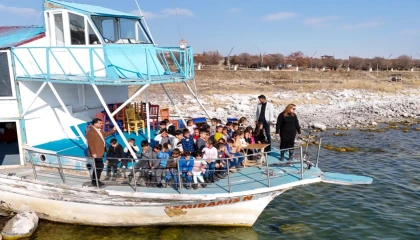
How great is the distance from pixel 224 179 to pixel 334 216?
4.02m

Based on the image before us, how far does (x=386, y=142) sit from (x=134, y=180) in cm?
1737

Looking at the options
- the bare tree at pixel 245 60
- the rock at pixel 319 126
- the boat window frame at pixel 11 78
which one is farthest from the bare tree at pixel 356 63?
the boat window frame at pixel 11 78

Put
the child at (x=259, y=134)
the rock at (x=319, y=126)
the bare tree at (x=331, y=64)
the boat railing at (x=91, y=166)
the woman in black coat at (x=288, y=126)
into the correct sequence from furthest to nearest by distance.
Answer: the bare tree at (x=331, y=64) < the rock at (x=319, y=126) < the child at (x=259, y=134) < the woman in black coat at (x=288, y=126) < the boat railing at (x=91, y=166)

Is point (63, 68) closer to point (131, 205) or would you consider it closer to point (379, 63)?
point (131, 205)

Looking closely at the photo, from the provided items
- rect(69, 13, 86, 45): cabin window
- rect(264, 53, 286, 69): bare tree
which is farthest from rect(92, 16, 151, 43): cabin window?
rect(264, 53, 286, 69): bare tree

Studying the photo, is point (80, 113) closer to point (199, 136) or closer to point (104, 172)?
point (104, 172)

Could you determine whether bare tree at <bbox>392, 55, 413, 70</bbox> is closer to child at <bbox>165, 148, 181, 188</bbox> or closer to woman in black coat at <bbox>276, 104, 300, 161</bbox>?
woman in black coat at <bbox>276, 104, 300, 161</bbox>

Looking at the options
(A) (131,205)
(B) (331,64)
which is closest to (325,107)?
(A) (131,205)

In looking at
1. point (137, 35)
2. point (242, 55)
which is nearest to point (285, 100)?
point (137, 35)

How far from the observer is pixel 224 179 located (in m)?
9.30

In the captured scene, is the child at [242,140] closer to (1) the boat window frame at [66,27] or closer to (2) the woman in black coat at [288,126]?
(2) the woman in black coat at [288,126]

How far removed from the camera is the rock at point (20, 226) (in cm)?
904

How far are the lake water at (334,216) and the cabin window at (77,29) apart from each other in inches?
202

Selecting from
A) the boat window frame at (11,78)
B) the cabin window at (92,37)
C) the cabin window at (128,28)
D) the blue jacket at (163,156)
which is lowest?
the blue jacket at (163,156)
